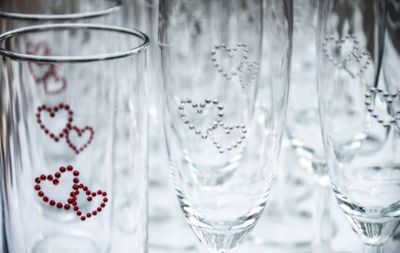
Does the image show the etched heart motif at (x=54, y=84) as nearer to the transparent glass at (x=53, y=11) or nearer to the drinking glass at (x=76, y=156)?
the drinking glass at (x=76, y=156)

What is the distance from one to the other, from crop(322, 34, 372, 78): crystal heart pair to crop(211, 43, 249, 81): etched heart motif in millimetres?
57

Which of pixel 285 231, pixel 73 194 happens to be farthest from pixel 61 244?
pixel 285 231

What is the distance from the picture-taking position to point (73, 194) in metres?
0.45

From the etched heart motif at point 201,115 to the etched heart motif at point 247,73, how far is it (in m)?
0.02

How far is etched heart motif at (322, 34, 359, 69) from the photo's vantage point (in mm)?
511

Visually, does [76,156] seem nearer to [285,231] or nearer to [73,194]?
[73,194]

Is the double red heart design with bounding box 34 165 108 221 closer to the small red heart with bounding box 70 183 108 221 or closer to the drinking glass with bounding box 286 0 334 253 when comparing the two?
the small red heart with bounding box 70 183 108 221

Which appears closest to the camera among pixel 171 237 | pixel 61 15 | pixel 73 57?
pixel 73 57

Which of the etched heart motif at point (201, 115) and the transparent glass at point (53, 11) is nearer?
the etched heart motif at point (201, 115)

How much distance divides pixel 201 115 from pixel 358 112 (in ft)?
0.34

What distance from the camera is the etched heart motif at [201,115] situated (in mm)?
497

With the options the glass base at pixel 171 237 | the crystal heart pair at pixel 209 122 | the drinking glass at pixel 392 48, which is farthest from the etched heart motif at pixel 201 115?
the glass base at pixel 171 237

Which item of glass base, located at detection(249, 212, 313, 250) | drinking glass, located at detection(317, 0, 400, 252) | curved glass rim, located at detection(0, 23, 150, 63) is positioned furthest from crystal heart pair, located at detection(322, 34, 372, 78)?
glass base, located at detection(249, 212, 313, 250)

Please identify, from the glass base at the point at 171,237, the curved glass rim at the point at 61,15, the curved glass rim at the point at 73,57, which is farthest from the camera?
the glass base at the point at 171,237
